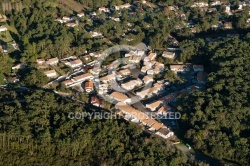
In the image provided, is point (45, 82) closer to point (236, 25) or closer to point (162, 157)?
point (162, 157)

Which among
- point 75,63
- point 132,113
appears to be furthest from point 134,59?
point 132,113

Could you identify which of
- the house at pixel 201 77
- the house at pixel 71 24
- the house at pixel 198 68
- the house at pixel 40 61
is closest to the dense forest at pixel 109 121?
the house at pixel 40 61

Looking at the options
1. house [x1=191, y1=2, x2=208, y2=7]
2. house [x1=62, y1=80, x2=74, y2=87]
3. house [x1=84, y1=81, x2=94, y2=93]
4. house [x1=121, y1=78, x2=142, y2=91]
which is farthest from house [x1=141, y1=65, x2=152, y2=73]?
house [x1=191, y1=2, x2=208, y2=7]

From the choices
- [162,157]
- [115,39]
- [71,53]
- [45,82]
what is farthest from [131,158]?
[115,39]

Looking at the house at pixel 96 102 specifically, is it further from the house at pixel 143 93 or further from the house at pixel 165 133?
the house at pixel 165 133

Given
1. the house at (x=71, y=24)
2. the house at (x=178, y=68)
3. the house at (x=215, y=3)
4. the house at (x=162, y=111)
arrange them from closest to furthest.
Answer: the house at (x=162, y=111)
the house at (x=178, y=68)
the house at (x=71, y=24)
the house at (x=215, y=3)

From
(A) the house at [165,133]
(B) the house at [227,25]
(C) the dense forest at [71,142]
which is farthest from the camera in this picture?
(B) the house at [227,25]

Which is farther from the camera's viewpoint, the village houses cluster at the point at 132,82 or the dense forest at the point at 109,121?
the village houses cluster at the point at 132,82
